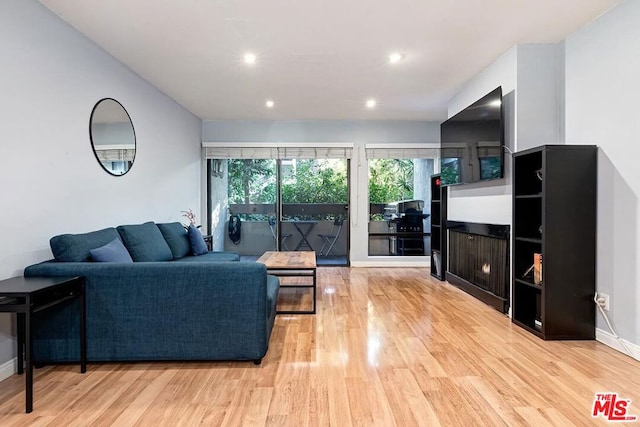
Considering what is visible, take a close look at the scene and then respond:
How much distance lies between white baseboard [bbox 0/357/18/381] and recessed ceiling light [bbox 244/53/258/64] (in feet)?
9.77

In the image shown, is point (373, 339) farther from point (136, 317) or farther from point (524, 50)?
point (524, 50)

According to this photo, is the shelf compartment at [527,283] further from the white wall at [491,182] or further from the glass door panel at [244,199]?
the glass door panel at [244,199]

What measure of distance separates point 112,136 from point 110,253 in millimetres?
1339

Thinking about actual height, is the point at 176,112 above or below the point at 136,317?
above

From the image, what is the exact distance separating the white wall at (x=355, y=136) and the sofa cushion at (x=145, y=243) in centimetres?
273

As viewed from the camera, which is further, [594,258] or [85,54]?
[85,54]

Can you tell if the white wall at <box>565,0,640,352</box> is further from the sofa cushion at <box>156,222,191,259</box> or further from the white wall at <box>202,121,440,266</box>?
the sofa cushion at <box>156,222,191,259</box>

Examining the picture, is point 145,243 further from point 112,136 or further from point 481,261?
point 481,261

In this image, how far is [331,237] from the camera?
6.21 m

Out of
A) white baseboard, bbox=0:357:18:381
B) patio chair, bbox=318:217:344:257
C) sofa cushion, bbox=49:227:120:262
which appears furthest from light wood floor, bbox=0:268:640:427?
patio chair, bbox=318:217:344:257

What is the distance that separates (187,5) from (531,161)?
308cm

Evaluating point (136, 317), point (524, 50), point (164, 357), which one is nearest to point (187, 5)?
point (136, 317)

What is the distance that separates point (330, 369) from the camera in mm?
2203

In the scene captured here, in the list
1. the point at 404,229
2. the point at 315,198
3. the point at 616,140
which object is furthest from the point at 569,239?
the point at 315,198
